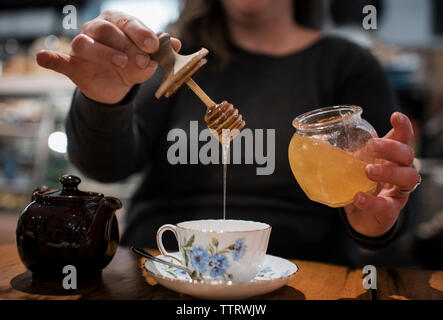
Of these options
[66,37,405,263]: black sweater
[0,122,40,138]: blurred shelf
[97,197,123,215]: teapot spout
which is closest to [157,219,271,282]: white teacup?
[97,197,123,215]: teapot spout

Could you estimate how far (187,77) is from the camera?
2.08ft

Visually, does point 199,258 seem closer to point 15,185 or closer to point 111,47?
point 111,47

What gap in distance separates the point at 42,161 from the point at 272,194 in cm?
202

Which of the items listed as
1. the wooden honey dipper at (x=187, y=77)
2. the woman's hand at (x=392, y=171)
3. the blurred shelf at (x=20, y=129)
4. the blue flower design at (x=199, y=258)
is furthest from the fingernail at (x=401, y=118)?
the blurred shelf at (x=20, y=129)

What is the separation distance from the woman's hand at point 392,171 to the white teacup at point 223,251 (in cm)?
17

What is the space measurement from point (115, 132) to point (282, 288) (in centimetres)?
55

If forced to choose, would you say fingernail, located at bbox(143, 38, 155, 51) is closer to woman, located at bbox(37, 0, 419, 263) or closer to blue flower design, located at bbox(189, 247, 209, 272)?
woman, located at bbox(37, 0, 419, 263)

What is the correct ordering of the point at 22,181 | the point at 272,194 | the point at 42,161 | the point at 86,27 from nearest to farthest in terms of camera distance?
the point at 86,27 < the point at 272,194 < the point at 42,161 < the point at 22,181

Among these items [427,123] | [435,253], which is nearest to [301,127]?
[435,253]

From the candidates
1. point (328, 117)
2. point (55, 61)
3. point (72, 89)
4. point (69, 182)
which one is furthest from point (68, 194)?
point (72, 89)

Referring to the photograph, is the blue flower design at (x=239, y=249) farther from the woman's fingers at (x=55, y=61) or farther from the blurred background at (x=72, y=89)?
the blurred background at (x=72, y=89)
